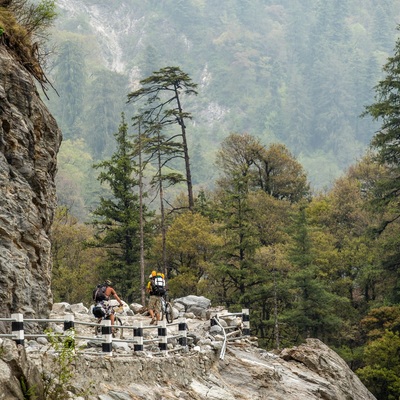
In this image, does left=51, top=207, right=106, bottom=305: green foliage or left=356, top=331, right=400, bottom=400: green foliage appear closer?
left=356, top=331, right=400, bottom=400: green foliage

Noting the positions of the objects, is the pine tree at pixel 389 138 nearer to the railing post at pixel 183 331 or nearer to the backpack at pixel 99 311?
the railing post at pixel 183 331

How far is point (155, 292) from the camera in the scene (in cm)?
2334

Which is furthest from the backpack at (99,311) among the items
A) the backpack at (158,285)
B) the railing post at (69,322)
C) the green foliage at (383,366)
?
the green foliage at (383,366)

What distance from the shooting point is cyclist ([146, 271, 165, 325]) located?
2308 centimetres

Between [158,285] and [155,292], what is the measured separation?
0.28 metres

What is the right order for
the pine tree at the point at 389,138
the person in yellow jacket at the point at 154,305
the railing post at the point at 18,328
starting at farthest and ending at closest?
the pine tree at the point at 389,138 < the person in yellow jacket at the point at 154,305 < the railing post at the point at 18,328

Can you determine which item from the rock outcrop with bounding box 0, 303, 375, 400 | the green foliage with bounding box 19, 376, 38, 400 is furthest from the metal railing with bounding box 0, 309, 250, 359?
the green foliage with bounding box 19, 376, 38, 400

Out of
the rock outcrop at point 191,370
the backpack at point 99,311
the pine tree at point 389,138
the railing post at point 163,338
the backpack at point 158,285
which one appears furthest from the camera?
the pine tree at point 389,138

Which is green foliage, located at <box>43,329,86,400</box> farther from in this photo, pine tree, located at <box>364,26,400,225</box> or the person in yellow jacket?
→ pine tree, located at <box>364,26,400,225</box>

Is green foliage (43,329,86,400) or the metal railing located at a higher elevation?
the metal railing

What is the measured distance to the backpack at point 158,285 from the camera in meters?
23.1

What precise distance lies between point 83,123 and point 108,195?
5631 cm

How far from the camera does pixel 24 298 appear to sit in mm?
19703

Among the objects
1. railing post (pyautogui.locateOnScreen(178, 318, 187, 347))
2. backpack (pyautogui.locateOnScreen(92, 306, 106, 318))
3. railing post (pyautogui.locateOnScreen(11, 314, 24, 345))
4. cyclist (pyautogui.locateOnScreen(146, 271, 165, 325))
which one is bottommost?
railing post (pyautogui.locateOnScreen(11, 314, 24, 345))
